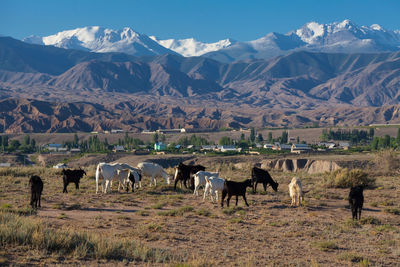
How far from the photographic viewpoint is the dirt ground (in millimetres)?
14477

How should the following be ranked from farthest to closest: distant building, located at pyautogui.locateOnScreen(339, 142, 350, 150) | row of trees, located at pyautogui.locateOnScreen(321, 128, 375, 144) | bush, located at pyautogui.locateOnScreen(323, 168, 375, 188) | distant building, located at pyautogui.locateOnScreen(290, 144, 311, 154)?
row of trees, located at pyautogui.locateOnScreen(321, 128, 375, 144)
distant building, located at pyautogui.locateOnScreen(339, 142, 350, 150)
distant building, located at pyautogui.locateOnScreen(290, 144, 311, 154)
bush, located at pyautogui.locateOnScreen(323, 168, 375, 188)

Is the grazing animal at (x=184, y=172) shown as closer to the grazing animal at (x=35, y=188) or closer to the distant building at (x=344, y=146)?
the grazing animal at (x=35, y=188)

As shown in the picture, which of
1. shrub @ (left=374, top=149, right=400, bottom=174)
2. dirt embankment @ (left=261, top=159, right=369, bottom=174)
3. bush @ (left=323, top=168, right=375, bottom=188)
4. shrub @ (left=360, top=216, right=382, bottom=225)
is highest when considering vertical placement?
shrub @ (left=374, top=149, right=400, bottom=174)

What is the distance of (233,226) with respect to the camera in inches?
744

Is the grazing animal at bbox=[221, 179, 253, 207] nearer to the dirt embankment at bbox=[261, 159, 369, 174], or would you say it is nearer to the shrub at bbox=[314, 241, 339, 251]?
the shrub at bbox=[314, 241, 339, 251]

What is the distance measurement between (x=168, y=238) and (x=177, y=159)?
284 ft

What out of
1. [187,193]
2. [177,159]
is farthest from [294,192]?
[177,159]

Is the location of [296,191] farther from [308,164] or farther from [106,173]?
[308,164]

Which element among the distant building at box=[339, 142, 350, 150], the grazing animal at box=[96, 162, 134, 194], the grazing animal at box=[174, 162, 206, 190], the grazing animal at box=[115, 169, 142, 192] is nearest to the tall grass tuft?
the grazing animal at box=[96, 162, 134, 194]

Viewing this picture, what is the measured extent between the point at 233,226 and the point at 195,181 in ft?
26.3

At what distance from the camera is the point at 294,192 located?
79.0ft

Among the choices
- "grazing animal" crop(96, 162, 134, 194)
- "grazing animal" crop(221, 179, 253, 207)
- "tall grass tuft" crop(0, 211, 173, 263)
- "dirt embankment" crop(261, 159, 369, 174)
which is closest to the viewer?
"tall grass tuft" crop(0, 211, 173, 263)

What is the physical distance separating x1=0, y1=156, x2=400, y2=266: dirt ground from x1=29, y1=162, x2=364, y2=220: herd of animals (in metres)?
0.60

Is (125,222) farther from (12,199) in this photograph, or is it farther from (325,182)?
(325,182)
